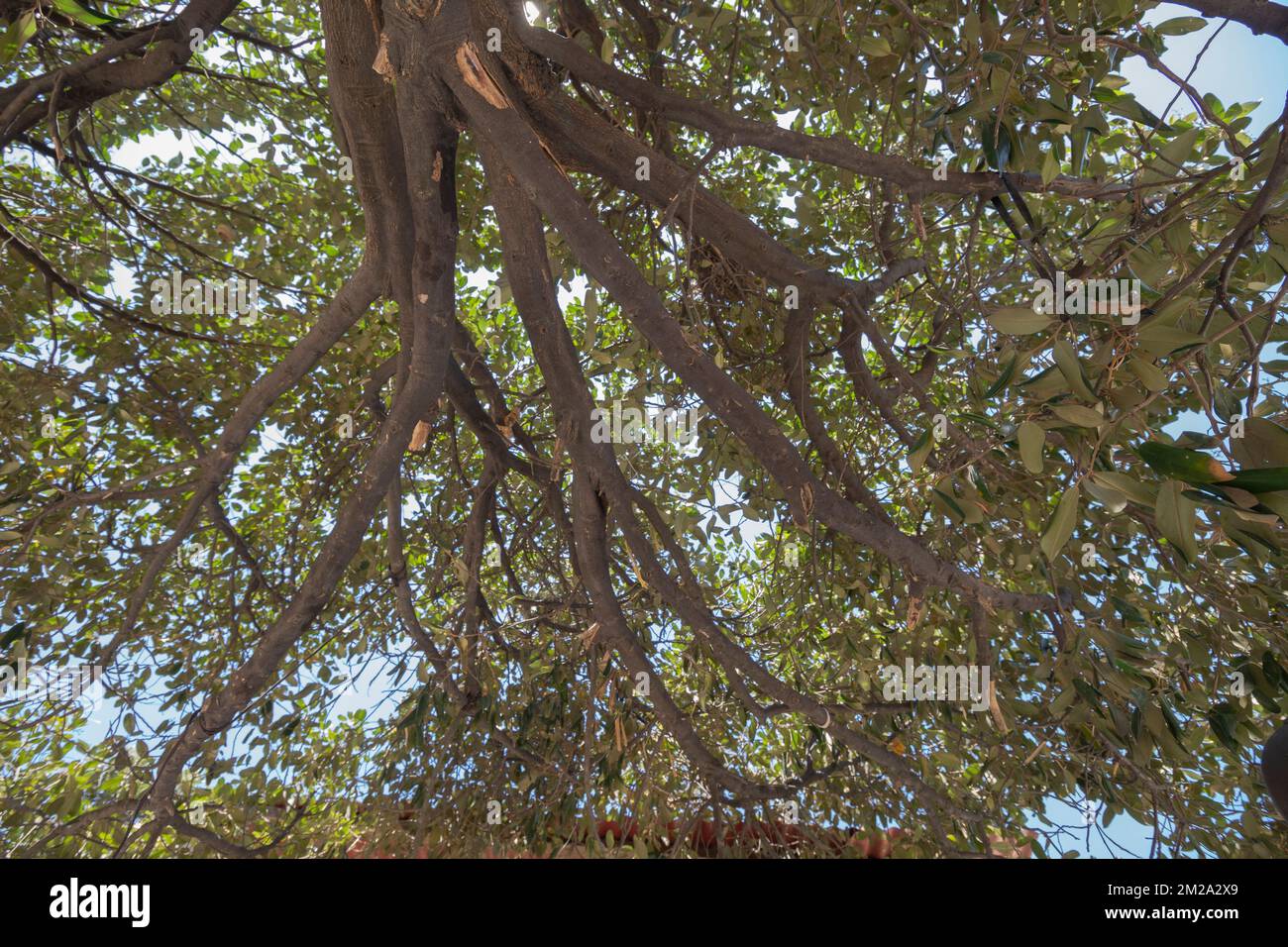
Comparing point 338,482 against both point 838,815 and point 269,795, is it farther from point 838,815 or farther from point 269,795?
point 838,815

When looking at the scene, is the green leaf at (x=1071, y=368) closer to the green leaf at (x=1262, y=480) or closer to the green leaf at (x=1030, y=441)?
the green leaf at (x=1030, y=441)

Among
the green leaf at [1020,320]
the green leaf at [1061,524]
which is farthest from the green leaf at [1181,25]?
the green leaf at [1061,524]

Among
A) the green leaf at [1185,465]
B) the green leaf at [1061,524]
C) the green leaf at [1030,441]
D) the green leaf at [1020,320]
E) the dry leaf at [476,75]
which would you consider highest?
the dry leaf at [476,75]

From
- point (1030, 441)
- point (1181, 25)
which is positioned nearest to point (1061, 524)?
point (1030, 441)

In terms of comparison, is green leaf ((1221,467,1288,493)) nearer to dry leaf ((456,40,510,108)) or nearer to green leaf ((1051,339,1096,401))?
green leaf ((1051,339,1096,401))

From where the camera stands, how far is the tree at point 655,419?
1726 millimetres

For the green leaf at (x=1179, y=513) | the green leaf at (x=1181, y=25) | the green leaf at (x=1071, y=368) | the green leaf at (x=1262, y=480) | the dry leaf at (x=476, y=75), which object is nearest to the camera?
the green leaf at (x=1262, y=480)

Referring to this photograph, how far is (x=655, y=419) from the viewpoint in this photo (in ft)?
9.10

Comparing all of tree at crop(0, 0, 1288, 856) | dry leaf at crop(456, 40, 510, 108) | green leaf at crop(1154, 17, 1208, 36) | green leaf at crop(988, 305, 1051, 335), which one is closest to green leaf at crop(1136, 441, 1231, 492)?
tree at crop(0, 0, 1288, 856)

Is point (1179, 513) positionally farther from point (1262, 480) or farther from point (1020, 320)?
point (1020, 320)

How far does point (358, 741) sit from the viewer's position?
3881mm

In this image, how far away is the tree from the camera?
67.9 inches

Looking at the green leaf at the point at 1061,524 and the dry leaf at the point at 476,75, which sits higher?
the dry leaf at the point at 476,75

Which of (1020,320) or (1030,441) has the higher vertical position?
(1020,320)
